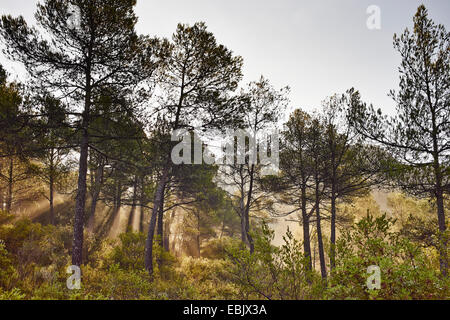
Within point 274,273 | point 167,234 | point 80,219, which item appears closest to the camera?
point 274,273

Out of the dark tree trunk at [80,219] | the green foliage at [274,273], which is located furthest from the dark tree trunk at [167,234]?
the green foliage at [274,273]

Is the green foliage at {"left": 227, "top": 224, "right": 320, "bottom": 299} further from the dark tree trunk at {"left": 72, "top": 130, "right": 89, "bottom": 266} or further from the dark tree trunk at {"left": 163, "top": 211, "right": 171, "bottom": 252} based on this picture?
the dark tree trunk at {"left": 163, "top": 211, "right": 171, "bottom": 252}

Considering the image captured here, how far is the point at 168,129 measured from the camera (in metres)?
8.09

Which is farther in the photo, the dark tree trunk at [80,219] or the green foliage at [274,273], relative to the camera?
the dark tree trunk at [80,219]

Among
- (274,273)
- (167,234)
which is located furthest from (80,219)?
(167,234)

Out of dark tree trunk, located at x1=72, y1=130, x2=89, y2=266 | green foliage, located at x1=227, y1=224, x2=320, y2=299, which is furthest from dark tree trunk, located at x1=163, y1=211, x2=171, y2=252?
green foliage, located at x1=227, y1=224, x2=320, y2=299

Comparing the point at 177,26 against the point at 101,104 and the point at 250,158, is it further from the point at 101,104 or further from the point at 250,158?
the point at 250,158

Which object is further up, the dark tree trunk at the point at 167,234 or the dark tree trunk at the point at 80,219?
the dark tree trunk at the point at 80,219

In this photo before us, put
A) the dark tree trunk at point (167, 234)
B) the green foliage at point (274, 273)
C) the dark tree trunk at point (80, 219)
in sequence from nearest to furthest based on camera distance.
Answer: the green foliage at point (274, 273), the dark tree trunk at point (80, 219), the dark tree trunk at point (167, 234)

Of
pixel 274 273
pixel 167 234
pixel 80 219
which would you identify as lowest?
pixel 167 234

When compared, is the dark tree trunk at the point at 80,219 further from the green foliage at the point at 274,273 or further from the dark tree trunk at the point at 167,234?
the dark tree trunk at the point at 167,234

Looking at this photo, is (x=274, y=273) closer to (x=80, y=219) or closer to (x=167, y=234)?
(x=80, y=219)

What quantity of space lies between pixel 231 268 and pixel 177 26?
8224mm

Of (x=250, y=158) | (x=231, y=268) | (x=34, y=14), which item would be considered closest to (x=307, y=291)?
(x=231, y=268)
